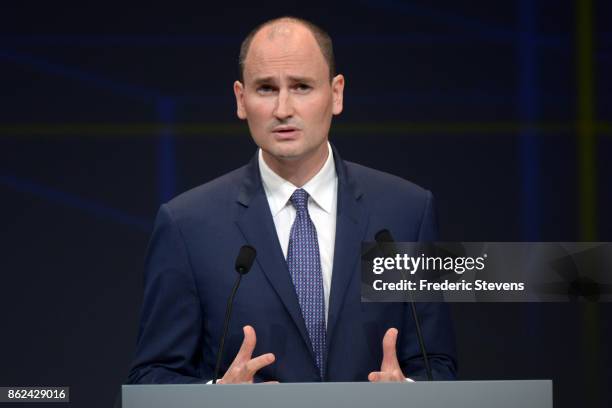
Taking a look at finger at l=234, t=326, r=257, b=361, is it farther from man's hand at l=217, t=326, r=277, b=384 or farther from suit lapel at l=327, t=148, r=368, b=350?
suit lapel at l=327, t=148, r=368, b=350

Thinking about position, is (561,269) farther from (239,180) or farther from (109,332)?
(109,332)

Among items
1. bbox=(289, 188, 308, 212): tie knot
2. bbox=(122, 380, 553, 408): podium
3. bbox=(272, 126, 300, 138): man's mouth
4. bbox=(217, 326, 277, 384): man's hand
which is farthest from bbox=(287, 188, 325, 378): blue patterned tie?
bbox=(122, 380, 553, 408): podium

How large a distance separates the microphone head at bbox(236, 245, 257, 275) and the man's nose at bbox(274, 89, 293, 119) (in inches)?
14.8

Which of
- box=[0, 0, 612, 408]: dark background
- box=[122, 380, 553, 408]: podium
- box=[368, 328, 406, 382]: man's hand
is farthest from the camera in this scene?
box=[0, 0, 612, 408]: dark background

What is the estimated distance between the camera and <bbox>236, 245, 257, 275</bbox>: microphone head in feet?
8.04

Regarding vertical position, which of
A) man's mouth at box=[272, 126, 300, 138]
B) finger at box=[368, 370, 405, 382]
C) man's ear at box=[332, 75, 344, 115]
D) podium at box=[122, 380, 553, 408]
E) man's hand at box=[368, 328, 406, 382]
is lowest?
podium at box=[122, 380, 553, 408]

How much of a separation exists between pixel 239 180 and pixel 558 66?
1.34 metres

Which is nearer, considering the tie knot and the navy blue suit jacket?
the navy blue suit jacket

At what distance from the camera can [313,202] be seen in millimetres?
2816

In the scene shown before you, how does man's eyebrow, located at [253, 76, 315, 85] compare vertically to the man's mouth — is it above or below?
above

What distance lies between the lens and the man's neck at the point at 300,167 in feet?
9.21

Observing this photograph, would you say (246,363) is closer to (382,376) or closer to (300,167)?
(382,376)

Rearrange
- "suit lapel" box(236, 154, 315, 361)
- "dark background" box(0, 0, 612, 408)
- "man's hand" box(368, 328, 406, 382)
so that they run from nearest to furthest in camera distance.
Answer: "man's hand" box(368, 328, 406, 382) → "suit lapel" box(236, 154, 315, 361) → "dark background" box(0, 0, 612, 408)

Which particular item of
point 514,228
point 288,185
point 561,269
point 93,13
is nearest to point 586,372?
point 514,228
